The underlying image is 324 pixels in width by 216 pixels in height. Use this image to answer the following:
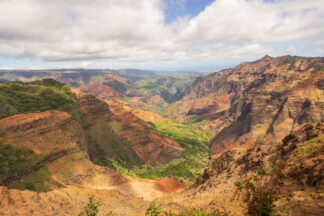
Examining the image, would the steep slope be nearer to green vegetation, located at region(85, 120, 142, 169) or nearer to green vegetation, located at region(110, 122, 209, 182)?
green vegetation, located at region(85, 120, 142, 169)

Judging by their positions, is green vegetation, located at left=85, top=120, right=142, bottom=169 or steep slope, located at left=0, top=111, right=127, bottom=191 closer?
steep slope, located at left=0, top=111, right=127, bottom=191

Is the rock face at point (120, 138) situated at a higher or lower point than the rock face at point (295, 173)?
lower

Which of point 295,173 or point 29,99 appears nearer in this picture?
point 295,173

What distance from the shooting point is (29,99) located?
88.8m

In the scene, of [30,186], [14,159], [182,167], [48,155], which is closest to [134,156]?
[182,167]

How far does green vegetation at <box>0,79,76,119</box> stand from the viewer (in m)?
78.4

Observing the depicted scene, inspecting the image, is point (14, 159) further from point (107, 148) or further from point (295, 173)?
point (295, 173)

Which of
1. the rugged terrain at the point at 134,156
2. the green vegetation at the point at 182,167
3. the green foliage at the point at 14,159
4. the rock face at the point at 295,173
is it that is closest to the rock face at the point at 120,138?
the rugged terrain at the point at 134,156

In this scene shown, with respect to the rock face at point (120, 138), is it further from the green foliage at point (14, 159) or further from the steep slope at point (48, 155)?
the green foliage at point (14, 159)

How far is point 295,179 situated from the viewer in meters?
21.6

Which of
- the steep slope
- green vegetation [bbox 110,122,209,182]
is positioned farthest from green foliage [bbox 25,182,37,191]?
green vegetation [bbox 110,122,209,182]

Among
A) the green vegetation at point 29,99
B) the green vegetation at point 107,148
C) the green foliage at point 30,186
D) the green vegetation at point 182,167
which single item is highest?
the green vegetation at point 29,99

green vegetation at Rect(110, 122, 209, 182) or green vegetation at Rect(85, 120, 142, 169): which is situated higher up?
green vegetation at Rect(85, 120, 142, 169)

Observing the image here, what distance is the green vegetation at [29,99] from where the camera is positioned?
78.4 metres
